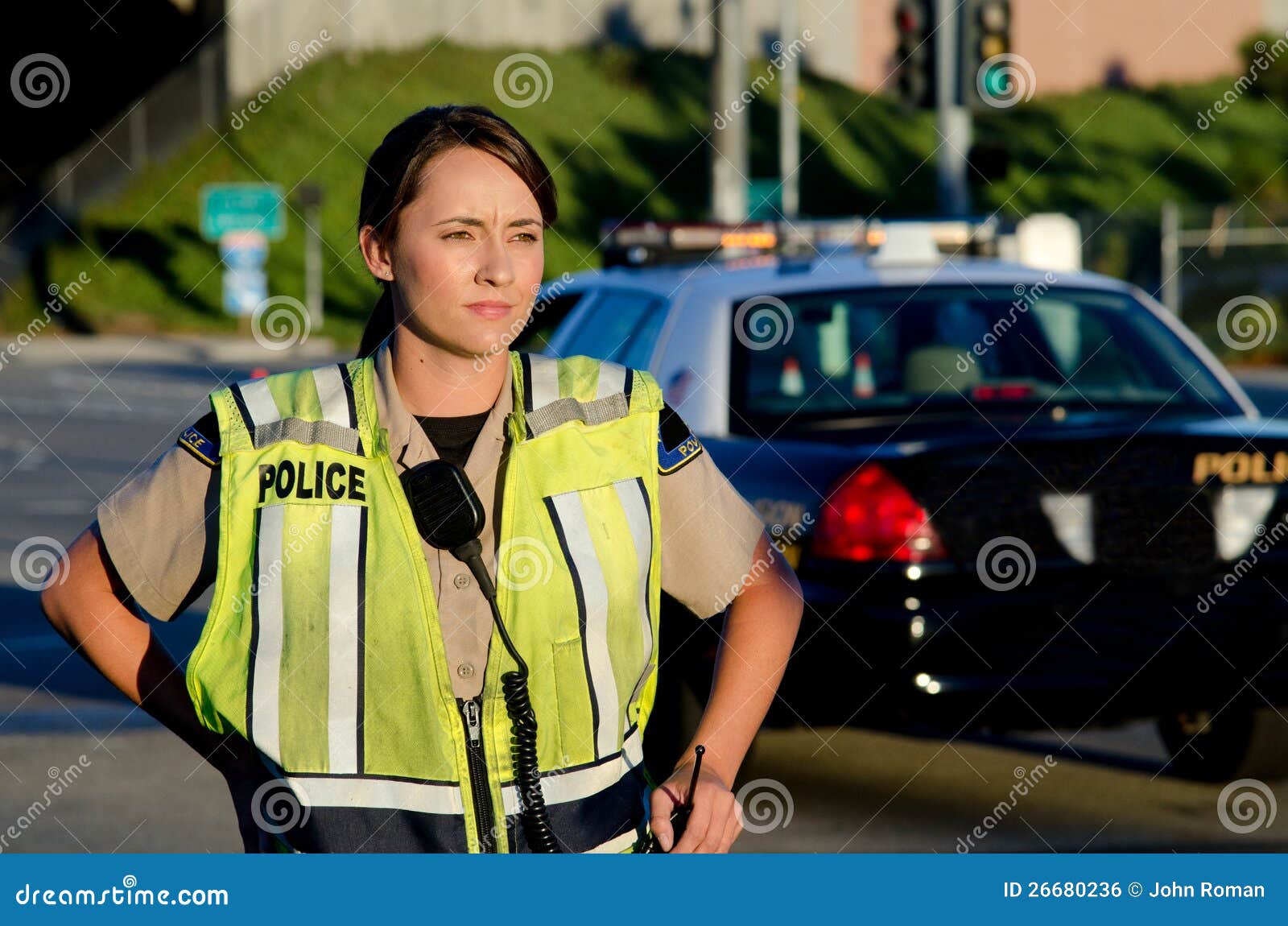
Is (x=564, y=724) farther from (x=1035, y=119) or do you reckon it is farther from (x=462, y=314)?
(x=1035, y=119)

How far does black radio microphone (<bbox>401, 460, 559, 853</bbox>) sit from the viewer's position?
224cm

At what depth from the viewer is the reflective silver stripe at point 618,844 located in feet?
7.56

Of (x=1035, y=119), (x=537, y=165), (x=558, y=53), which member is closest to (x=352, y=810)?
(x=537, y=165)

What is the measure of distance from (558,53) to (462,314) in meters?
50.6

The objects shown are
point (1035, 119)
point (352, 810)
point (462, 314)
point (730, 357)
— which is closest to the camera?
point (352, 810)

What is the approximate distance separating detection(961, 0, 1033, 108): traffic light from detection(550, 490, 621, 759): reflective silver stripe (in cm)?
1184

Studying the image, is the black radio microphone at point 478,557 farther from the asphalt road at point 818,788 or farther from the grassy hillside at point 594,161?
the grassy hillside at point 594,161

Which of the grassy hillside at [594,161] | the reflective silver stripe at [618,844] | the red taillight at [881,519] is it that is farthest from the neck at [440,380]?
the grassy hillside at [594,161]

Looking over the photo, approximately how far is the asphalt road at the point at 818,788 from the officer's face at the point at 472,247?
3.81 meters

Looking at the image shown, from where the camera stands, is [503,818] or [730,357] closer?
[503,818]

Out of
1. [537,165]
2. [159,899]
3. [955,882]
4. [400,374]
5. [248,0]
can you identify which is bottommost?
[159,899]

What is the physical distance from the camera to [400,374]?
245 cm

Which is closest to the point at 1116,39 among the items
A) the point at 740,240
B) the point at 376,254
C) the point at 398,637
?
the point at 740,240

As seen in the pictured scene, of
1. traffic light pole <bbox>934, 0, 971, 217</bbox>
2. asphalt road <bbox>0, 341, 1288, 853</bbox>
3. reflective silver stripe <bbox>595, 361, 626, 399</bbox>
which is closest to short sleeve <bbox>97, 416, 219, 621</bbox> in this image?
reflective silver stripe <bbox>595, 361, 626, 399</bbox>
